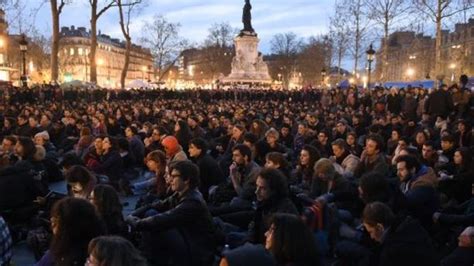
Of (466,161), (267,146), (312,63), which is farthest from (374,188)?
(312,63)

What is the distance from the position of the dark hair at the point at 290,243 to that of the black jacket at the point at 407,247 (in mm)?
1171

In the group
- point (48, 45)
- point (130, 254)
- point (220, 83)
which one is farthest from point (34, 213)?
point (48, 45)

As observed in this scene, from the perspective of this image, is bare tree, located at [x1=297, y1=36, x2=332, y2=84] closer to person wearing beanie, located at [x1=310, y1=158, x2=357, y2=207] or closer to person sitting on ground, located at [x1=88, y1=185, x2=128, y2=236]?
person wearing beanie, located at [x1=310, y1=158, x2=357, y2=207]

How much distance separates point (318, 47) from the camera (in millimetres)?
91125

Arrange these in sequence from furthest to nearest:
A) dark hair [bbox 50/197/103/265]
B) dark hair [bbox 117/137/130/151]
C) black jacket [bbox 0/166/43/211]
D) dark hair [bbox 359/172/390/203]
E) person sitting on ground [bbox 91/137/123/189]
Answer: dark hair [bbox 117/137/130/151], person sitting on ground [bbox 91/137/123/189], black jacket [bbox 0/166/43/211], dark hair [bbox 359/172/390/203], dark hair [bbox 50/197/103/265]

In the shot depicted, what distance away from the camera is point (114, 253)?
355 centimetres

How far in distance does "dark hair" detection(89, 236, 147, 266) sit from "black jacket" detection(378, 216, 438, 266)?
2.26m

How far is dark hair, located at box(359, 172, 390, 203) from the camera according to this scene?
6.33 metres

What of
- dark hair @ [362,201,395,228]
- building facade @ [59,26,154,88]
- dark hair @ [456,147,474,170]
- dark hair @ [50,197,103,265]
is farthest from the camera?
building facade @ [59,26,154,88]

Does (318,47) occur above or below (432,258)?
above

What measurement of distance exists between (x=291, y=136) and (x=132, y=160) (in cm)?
505

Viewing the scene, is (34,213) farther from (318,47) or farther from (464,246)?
(318,47)

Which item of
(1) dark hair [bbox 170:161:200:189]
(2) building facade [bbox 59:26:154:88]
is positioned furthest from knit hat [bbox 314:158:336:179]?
(2) building facade [bbox 59:26:154:88]

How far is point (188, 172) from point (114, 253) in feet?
8.90
